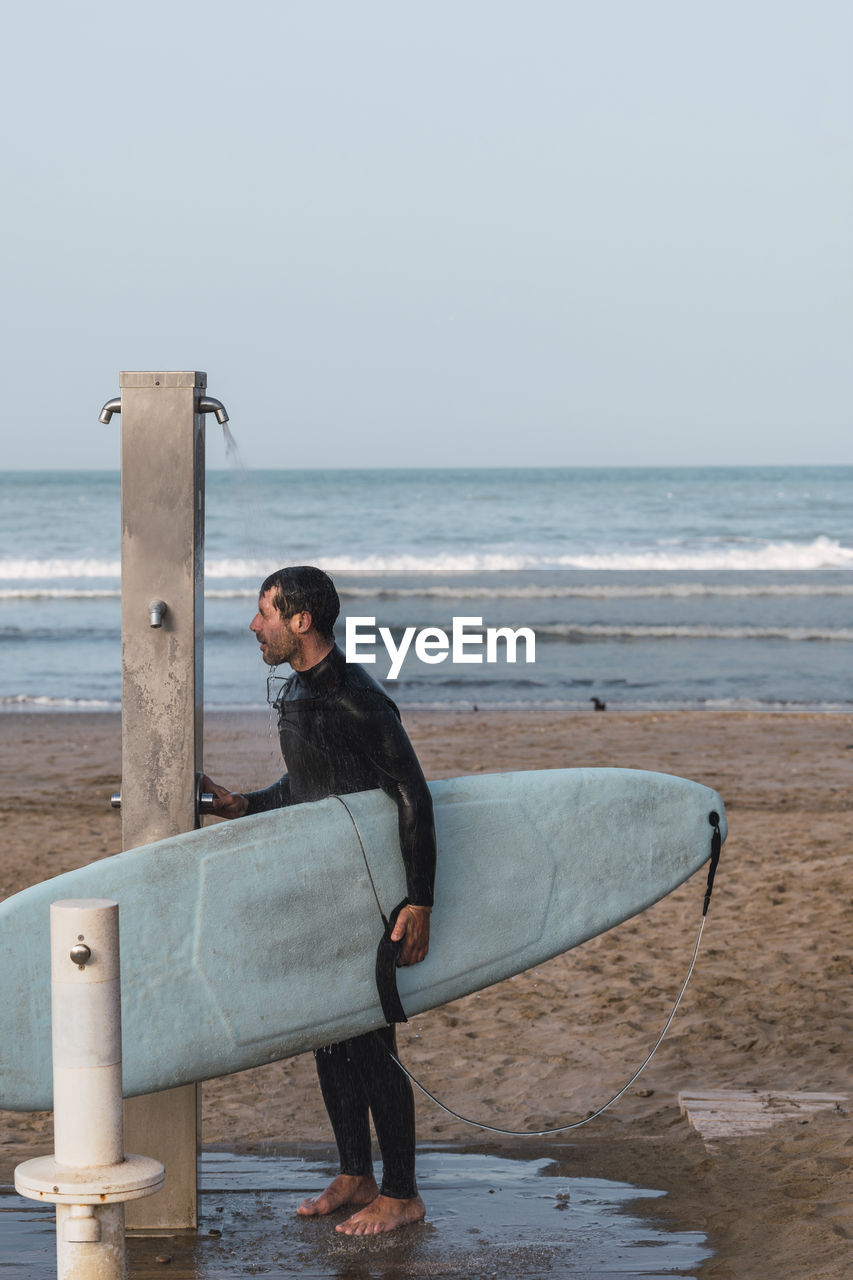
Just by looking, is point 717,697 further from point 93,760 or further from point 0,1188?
point 0,1188

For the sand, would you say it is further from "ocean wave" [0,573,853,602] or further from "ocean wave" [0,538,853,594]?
"ocean wave" [0,538,853,594]

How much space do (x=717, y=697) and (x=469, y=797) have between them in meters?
9.87

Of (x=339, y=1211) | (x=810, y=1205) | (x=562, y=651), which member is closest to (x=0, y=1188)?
(x=339, y=1211)

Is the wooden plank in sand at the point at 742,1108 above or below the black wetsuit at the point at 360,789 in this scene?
below

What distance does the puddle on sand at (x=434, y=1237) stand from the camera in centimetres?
290

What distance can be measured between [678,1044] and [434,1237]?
155cm

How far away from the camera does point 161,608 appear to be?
3014 millimetres

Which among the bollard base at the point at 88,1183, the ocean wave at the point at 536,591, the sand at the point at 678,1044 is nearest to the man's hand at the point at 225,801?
the sand at the point at 678,1044

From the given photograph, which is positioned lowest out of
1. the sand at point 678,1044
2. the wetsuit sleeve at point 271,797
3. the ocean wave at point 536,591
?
the sand at point 678,1044

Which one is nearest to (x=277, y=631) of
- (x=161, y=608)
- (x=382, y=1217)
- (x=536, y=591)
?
(x=161, y=608)

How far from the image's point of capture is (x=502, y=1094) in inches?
160

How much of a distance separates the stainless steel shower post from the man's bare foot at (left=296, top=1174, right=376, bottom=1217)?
39 cm

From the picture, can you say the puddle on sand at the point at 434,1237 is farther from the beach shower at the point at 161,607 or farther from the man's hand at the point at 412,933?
the man's hand at the point at 412,933

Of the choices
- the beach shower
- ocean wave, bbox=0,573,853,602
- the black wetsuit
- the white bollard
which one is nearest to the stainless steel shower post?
the beach shower
